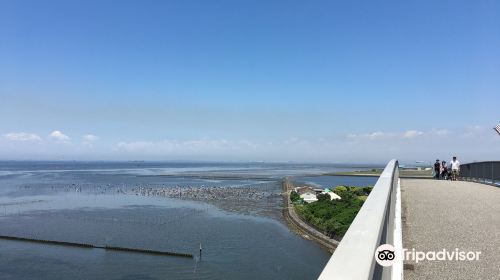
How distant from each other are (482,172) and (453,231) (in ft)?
49.9

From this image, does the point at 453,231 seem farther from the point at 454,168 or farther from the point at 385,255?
the point at 454,168

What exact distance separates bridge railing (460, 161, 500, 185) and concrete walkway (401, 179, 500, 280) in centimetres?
681

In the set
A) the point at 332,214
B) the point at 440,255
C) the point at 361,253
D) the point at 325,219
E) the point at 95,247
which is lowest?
the point at 95,247

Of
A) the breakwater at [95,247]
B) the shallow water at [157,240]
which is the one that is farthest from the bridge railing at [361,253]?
the breakwater at [95,247]

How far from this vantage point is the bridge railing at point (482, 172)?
17.7 m

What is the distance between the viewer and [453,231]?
6.91m

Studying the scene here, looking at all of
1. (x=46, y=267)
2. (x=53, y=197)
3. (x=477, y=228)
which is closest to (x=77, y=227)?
(x=46, y=267)

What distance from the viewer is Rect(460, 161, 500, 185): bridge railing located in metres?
17.7

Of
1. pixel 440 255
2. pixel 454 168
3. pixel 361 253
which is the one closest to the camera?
pixel 361 253

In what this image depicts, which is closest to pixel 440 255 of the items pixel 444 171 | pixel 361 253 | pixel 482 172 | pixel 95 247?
pixel 361 253

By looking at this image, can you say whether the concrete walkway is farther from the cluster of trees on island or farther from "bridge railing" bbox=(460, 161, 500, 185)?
the cluster of trees on island

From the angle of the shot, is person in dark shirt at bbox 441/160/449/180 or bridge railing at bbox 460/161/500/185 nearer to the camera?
bridge railing at bbox 460/161/500/185

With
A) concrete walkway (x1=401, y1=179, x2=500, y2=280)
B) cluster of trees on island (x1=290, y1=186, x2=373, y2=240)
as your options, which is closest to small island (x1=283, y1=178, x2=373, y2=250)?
cluster of trees on island (x1=290, y1=186, x2=373, y2=240)

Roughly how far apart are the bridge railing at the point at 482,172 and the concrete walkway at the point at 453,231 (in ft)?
22.4
